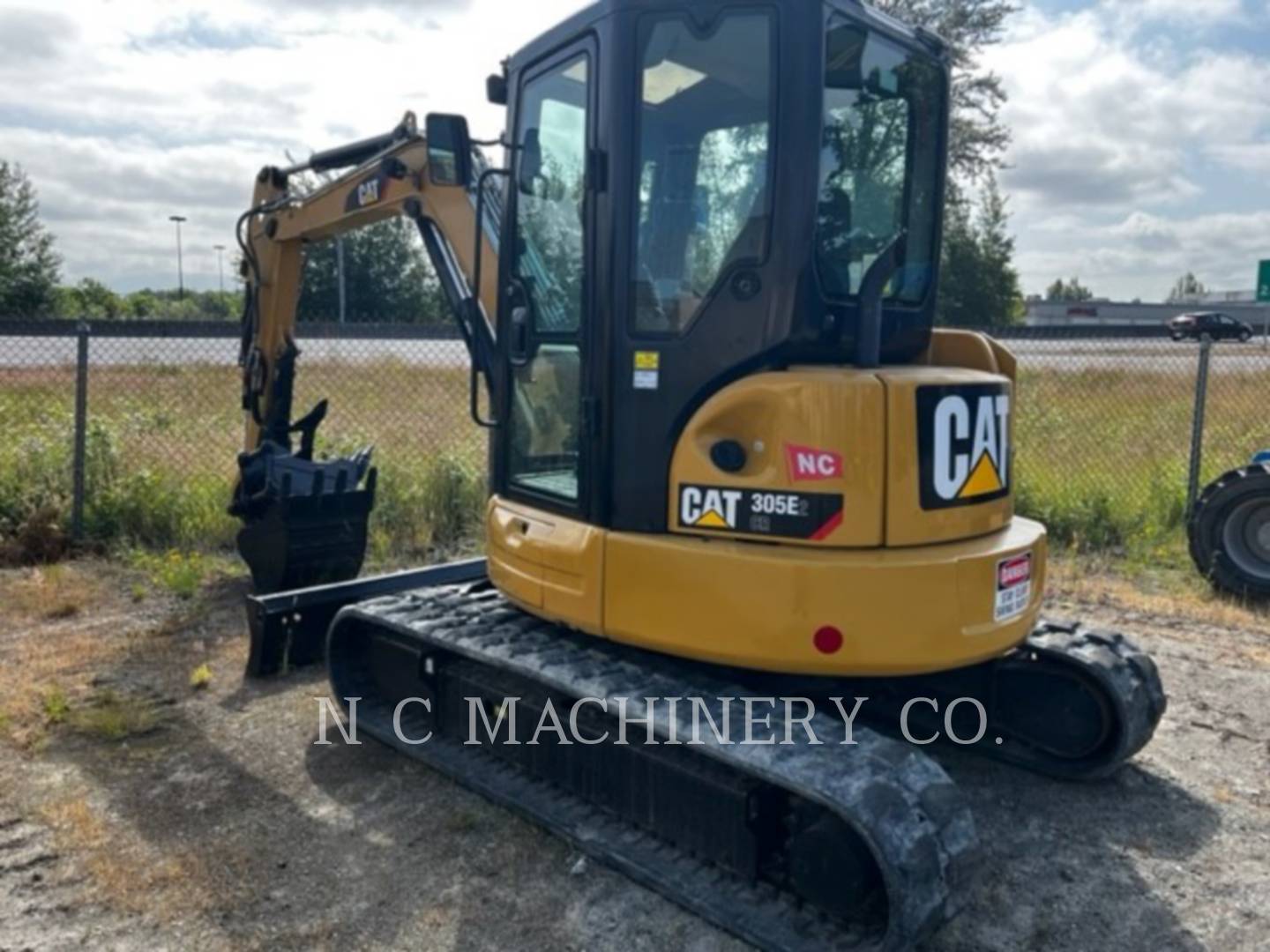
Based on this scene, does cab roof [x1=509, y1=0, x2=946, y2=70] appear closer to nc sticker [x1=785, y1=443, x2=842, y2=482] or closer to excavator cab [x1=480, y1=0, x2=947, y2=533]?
excavator cab [x1=480, y1=0, x2=947, y2=533]

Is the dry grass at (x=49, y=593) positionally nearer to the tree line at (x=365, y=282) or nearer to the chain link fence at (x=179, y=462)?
the chain link fence at (x=179, y=462)

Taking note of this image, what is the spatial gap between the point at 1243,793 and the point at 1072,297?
9944 cm

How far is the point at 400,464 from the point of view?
8.52 metres

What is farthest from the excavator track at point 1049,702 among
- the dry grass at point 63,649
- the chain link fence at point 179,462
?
the chain link fence at point 179,462

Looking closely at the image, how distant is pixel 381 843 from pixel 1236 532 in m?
5.91

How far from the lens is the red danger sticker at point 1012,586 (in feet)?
11.4

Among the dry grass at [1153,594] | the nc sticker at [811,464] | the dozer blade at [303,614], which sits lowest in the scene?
the dry grass at [1153,594]

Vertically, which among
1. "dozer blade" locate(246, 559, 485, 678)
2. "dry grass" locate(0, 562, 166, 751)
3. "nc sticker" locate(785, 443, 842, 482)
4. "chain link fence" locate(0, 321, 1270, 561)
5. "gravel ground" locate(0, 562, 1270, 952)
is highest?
"nc sticker" locate(785, 443, 842, 482)

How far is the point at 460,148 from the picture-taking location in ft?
13.1

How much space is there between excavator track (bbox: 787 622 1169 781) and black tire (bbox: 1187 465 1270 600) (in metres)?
3.07

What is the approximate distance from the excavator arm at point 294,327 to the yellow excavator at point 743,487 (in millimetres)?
878

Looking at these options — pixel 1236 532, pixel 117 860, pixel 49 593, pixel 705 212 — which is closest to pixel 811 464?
pixel 705 212

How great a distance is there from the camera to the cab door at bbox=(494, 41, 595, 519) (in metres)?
3.62

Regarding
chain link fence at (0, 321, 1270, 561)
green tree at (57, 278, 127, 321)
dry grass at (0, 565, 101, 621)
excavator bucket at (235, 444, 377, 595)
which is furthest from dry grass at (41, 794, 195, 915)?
green tree at (57, 278, 127, 321)
